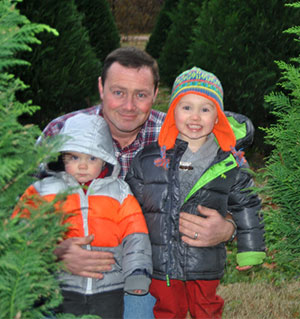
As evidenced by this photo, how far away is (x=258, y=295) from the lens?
476cm

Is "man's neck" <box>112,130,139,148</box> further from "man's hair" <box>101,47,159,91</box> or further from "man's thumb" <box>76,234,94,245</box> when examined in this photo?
"man's thumb" <box>76,234,94,245</box>

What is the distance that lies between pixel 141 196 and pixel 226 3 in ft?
20.5

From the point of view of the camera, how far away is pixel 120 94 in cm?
405

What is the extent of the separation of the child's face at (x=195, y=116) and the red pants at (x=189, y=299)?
1.17m

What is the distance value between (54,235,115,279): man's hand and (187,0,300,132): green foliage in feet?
19.2

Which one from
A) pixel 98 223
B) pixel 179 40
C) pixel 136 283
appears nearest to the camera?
pixel 136 283

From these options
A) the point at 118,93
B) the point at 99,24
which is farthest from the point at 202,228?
the point at 99,24

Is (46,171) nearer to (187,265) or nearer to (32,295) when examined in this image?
(187,265)

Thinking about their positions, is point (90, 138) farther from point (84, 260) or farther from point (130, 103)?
point (130, 103)

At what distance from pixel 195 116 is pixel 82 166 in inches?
37.6

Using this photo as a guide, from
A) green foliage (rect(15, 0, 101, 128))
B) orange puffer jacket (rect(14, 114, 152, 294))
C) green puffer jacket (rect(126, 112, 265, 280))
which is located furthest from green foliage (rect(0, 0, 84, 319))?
green foliage (rect(15, 0, 101, 128))

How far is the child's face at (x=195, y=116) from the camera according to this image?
3.38m

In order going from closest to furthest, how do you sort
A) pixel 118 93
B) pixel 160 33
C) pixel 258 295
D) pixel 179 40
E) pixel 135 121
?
pixel 135 121
pixel 118 93
pixel 258 295
pixel 179 40
pixel 160 33

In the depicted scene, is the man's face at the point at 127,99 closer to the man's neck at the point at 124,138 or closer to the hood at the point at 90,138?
the man's neck at the point at 124,138
